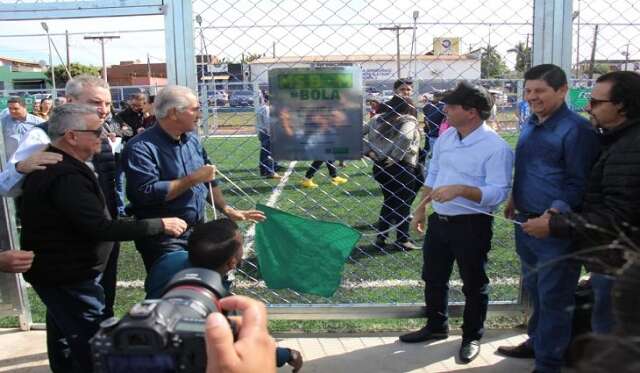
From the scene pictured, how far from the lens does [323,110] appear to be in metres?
3.56

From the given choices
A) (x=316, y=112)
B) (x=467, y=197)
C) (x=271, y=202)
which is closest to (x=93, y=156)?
(x=316, y=112)

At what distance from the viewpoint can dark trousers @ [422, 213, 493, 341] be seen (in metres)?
3.53

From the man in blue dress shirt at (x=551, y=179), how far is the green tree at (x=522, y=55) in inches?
25.9

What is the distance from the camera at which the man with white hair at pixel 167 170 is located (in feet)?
10.4

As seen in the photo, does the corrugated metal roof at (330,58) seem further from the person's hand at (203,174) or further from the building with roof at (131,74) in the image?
the building with roof at (131,74)

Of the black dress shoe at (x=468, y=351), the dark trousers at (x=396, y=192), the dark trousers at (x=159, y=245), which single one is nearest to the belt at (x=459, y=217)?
the black dress shoe at (x=468, y=351)

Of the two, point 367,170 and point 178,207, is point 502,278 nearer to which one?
point 178,207

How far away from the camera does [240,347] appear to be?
47.9 inches

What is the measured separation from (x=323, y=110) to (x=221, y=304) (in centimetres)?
220

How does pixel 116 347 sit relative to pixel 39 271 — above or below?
above

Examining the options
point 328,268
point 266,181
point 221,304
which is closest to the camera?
point 221,304

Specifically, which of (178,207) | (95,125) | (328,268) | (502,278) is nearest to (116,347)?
(95,125)

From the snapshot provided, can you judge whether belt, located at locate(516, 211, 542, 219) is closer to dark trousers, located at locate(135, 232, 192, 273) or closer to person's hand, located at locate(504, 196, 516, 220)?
person's hand, located at locate(504, 196, 516, 220)

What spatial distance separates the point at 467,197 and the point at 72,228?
6.57ft
